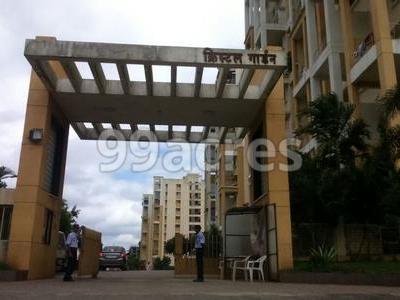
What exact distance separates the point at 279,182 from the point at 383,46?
37.8ft

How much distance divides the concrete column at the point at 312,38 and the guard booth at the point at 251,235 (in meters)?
17.8

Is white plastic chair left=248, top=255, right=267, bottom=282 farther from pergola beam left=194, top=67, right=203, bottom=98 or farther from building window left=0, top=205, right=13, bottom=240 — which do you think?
building window left=0, top=205, right=13, bottom=240

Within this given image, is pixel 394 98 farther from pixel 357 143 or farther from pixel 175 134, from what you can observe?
pixel 175 134

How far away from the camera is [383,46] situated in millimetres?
23047

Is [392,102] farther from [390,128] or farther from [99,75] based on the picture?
[99,75]

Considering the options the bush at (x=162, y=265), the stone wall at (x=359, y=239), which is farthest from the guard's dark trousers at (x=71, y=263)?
the bush at (x=162, y=265)

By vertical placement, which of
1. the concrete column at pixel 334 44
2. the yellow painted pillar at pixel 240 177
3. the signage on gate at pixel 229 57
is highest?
the concrete column at pixel 334 44

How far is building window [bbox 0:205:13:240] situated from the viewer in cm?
1682

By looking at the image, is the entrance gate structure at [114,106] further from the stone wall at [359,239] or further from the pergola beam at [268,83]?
the stone wall at [359,239]

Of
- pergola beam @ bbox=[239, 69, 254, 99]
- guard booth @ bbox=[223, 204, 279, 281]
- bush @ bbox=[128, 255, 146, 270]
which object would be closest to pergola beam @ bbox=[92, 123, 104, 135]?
guard booth @ bbox=[223, 204, 279, 281]

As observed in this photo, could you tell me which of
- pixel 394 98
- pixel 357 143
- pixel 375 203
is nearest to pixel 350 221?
pixel 375 203

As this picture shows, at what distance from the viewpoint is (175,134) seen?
20.1 m

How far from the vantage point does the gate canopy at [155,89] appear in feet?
43.2

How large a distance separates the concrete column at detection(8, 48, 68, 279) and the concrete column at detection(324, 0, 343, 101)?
18451 millimetres
